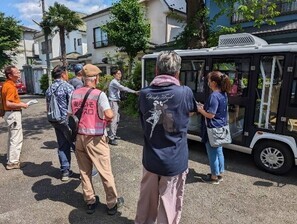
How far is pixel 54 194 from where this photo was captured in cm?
355

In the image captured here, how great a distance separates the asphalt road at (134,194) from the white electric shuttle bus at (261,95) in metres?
0.45

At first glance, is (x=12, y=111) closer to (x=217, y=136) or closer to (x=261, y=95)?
(x=217, y=136)

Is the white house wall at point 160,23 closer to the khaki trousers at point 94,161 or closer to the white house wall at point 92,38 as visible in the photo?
the white house wall at point 92,38

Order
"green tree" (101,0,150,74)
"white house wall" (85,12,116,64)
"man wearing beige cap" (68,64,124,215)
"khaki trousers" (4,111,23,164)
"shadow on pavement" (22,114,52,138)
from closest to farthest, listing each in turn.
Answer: "man wearing beige cap" (68,64,124,215)
"khaki trousers" (4,111,23,164)
"shadow on pavement" (22,114,52,138)
"green tree" (101,0,150,74)
"white house wall" (85,12,116,64)

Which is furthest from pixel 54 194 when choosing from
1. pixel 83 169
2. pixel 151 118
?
pixel 151 118

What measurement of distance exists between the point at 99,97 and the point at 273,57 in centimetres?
297

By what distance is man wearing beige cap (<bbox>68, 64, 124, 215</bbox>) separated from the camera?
112 inches

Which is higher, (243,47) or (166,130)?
(243,47)

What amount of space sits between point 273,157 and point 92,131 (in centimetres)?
316

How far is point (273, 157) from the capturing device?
415cm

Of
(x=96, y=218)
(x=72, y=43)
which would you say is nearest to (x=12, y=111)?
(x=96, y=218)

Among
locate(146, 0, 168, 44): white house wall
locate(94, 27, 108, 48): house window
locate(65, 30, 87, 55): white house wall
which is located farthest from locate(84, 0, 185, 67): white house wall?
locate(65, 30, 87, 55): white house wall

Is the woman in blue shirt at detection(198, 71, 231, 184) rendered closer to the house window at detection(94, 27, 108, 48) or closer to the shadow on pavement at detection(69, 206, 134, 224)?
the shadow on pavement at detection(69, 206, 134, 224)

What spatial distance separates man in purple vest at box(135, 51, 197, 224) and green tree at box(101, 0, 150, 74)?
11.7 m
